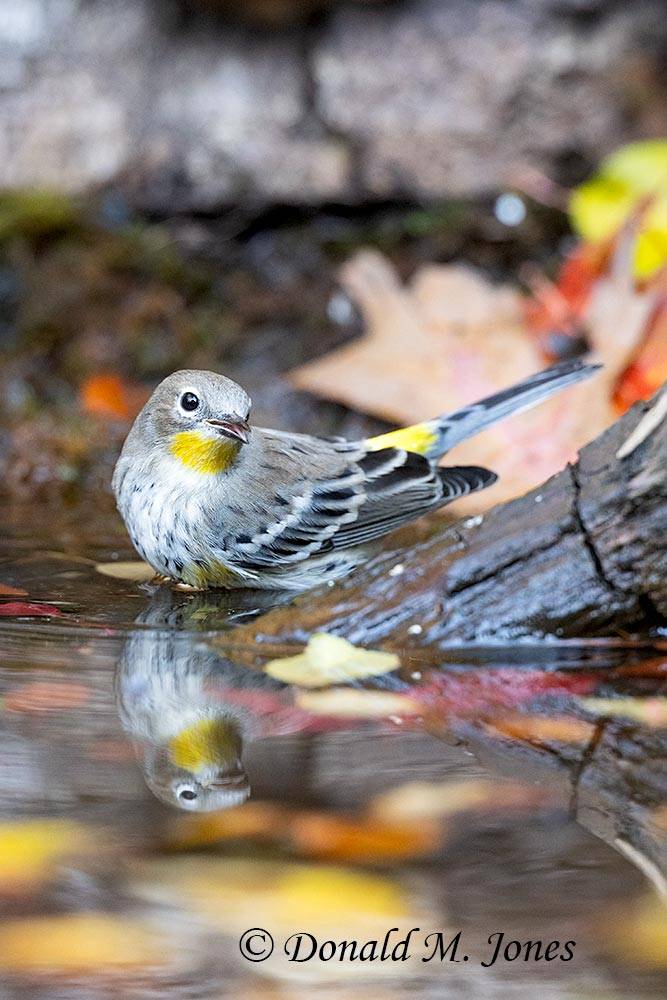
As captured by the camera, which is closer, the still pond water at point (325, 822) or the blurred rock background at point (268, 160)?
the still pond water at point (325, 822)

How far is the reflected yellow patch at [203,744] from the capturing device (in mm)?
3096

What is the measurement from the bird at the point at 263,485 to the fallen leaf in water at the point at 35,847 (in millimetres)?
2157

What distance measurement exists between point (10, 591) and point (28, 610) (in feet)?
0.86

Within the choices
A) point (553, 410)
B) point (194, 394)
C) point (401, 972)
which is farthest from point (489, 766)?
point (553, 410)

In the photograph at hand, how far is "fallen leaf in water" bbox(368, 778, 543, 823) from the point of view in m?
2.84

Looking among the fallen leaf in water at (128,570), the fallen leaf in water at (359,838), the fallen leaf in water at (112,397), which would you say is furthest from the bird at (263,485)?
the fallen leaf in water at (359,838)

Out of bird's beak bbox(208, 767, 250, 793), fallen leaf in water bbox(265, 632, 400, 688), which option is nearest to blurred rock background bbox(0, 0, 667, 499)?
fallen leaf in water bbox(265, 632, 400, 688)

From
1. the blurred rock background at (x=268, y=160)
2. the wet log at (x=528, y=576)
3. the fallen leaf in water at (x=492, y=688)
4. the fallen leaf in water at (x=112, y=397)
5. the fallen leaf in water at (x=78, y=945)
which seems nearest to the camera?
the fallen leaf in water at (x=78, y=945)

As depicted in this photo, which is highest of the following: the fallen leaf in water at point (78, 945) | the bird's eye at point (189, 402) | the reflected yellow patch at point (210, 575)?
the bird's eye at point (189, 402)

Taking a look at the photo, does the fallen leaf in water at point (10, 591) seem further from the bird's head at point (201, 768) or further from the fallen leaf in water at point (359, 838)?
the fallen leaf in water at point (359, 838)

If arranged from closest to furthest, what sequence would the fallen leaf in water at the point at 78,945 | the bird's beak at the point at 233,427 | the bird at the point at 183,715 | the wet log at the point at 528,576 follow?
the fallen leaf in water at the point at 78,945 → the bird at the point at 183,715 → the wet log at the point at 528,576 → the bird's beak at the point at 233,427

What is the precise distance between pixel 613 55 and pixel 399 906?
6394mm

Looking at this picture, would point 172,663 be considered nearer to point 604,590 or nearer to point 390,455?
point 604,590

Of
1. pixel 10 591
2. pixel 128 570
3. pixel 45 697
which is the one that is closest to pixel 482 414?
pixel 128 570
